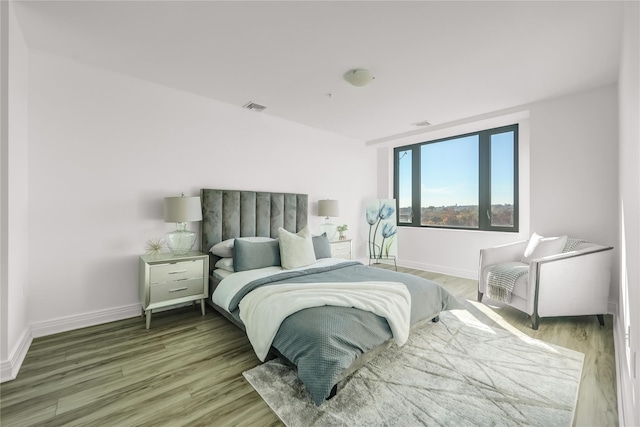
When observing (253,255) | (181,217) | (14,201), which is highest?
(14,201)

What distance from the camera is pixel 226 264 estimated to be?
3.11 meters

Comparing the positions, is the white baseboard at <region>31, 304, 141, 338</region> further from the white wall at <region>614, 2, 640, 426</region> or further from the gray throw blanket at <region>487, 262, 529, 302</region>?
the gray throw blanket at <region>487, 262, 529, 302</region>

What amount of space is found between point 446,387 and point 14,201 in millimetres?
3355

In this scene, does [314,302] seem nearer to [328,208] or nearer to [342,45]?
[342,45]

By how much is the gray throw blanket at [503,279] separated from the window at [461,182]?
4.75ft

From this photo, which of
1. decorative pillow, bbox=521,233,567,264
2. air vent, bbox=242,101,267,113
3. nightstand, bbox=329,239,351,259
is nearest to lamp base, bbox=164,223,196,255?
air vent, bbox=242,101,267,113

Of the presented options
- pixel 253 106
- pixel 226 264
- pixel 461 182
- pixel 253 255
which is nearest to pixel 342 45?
pixel 253 106

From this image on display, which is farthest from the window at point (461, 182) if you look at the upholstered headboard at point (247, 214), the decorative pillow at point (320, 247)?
the decorative pillow at point (320, 247)

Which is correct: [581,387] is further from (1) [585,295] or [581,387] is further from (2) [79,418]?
(2) [79,418]

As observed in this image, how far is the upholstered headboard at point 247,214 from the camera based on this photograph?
11.0 ft

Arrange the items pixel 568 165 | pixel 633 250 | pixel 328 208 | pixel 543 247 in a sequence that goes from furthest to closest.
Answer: pixel 328 208, pixel 568 165, pixel 543 247, pixel 633 250

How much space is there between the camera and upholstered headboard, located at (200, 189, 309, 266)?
3.36 metres

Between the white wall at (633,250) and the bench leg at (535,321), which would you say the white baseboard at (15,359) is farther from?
the bench leg at (535,321)

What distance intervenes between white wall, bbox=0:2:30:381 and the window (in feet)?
17.6
